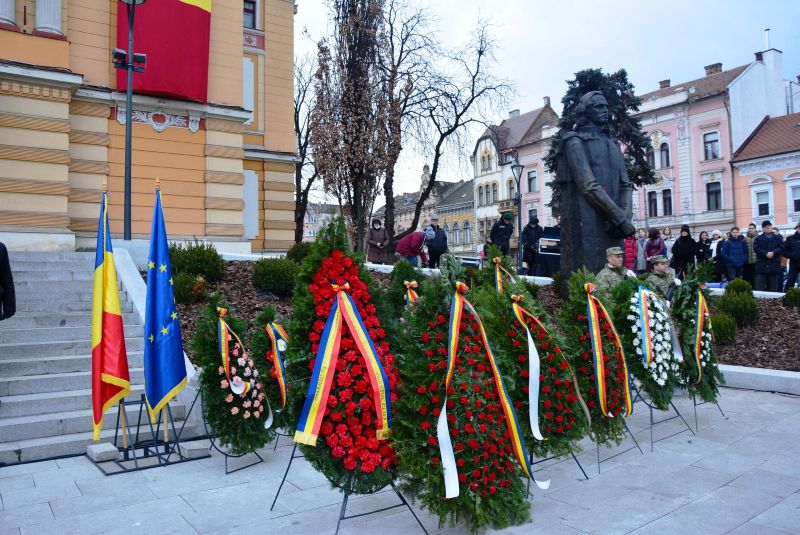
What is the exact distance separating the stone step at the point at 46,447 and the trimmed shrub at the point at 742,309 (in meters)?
9.73

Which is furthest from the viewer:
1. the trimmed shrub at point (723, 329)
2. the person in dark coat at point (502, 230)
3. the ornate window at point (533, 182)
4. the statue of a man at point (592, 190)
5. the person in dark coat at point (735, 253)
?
the ornate window at point (533, 182)

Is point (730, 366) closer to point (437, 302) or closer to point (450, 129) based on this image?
point (437, 302)

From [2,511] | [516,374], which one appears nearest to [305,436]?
[516,374]

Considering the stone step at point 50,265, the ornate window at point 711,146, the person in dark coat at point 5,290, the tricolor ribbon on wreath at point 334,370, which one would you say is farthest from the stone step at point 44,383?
the ornate window at point 711,146

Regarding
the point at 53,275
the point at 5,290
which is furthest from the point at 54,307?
the point at 5,290

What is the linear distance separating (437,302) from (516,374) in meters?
1.10

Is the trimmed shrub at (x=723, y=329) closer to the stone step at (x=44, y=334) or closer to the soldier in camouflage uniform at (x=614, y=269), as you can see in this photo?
the soldier in camouflage uniform at (x=614, y=269)

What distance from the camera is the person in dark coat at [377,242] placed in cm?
1641

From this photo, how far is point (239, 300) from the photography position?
11.2 metres

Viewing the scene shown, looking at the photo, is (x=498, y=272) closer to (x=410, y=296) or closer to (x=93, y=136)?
→ (x=410, y=296)

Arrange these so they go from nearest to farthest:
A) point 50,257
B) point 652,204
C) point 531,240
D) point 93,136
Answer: point 50,257 → point 93,136 → point 531,240 → point 652,204

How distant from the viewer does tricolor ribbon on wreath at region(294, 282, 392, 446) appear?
4.01 metres

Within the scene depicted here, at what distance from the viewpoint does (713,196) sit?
4525cm

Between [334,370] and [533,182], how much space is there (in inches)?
2273
